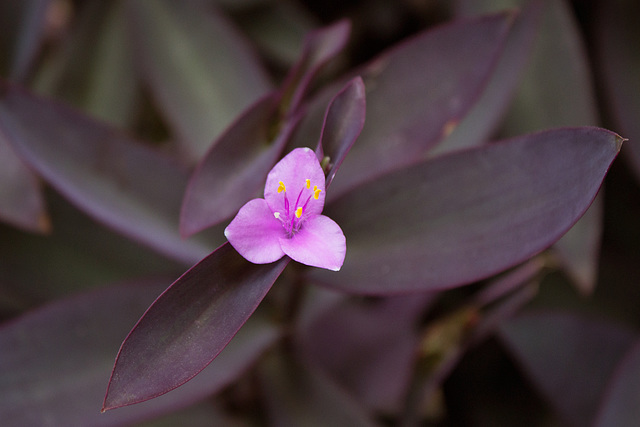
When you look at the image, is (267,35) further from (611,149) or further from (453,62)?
(611,149)

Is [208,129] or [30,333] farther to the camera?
[208,129]

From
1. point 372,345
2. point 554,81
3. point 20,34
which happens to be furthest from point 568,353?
point 20,34

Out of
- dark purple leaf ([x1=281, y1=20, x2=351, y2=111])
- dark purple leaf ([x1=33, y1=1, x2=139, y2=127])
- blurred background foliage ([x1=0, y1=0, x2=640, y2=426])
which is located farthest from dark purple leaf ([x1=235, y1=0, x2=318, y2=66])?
dark purple leaf ([x1=281, y1=20, x2=351, y2=111])

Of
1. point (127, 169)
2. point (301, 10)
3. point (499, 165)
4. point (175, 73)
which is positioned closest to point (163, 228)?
point (127, 169)

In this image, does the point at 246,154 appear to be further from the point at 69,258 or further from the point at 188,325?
the point at 69,258

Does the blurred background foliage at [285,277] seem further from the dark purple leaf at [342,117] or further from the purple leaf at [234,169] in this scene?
the dark purple leaf at [342,117]

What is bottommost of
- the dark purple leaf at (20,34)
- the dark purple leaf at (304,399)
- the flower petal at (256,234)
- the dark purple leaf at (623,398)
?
the dark purple leaf at (623,398)

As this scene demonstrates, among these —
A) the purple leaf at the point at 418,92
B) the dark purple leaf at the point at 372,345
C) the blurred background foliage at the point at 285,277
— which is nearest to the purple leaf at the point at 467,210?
the purple leaf at the point at 418,92
